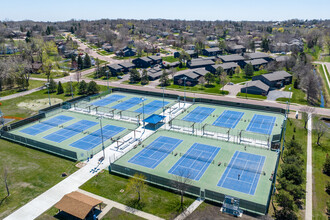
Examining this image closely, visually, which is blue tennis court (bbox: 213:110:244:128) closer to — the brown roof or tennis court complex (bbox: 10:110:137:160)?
tennis court complex (bbox: 10:110:137:160)

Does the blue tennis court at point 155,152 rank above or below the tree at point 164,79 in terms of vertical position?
below

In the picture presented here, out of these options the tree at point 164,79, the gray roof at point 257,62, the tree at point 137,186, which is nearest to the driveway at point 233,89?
the tree at point 164,79

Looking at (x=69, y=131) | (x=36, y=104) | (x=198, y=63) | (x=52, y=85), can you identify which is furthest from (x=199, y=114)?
(x=198, y=63)

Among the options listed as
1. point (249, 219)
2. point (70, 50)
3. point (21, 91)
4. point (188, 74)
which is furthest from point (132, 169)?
point (70, 50)

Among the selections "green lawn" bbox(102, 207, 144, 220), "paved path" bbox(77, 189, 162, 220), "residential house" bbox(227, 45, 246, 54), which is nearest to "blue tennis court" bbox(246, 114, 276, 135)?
"paved path" bbox(77, 189, 162, 220)

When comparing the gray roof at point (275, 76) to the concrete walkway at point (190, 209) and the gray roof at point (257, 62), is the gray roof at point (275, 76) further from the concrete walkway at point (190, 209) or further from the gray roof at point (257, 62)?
the concrete walkway at point (190, 209)

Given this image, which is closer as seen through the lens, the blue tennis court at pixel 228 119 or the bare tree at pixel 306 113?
the bare tree at pixel 306 113
